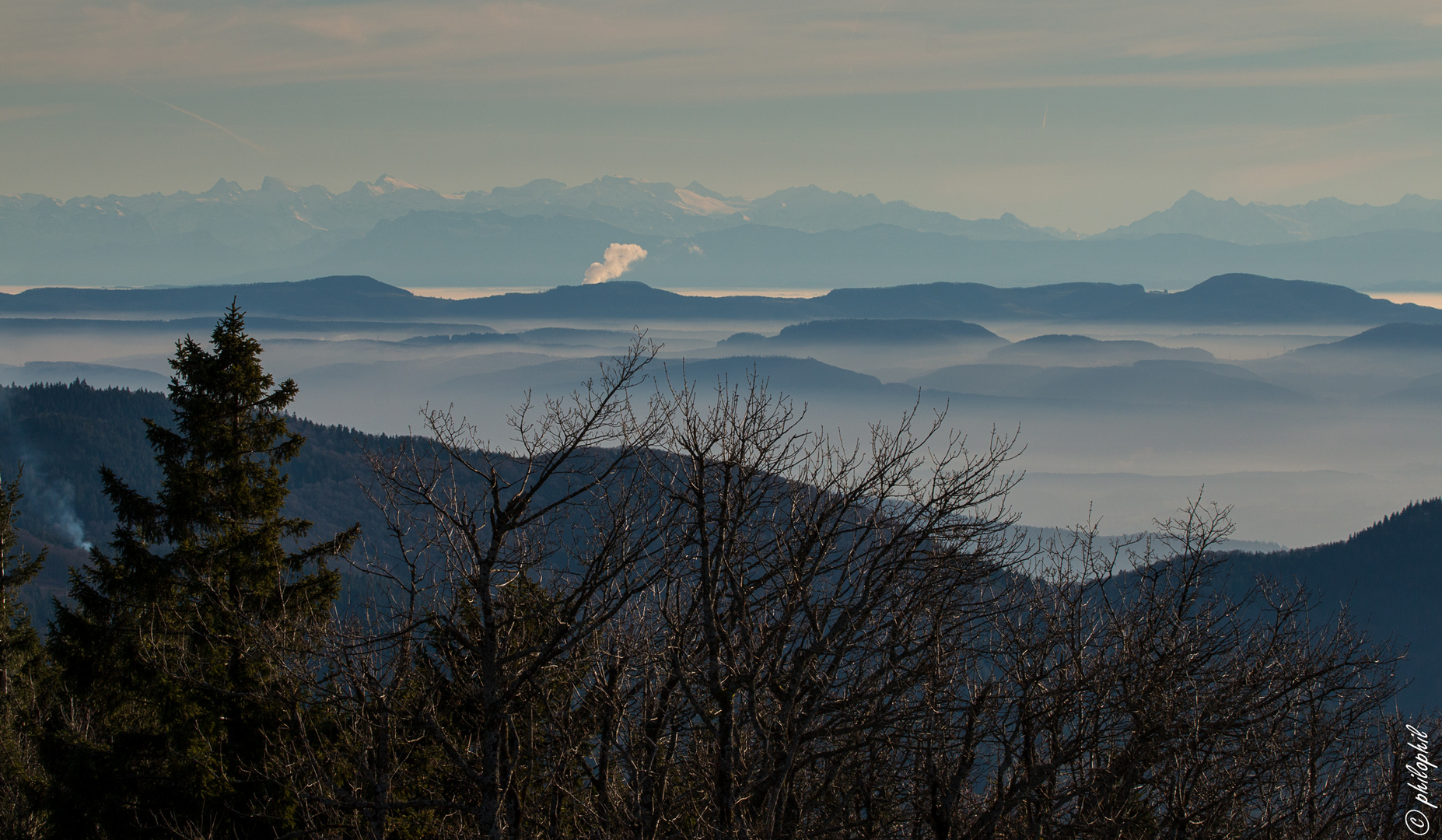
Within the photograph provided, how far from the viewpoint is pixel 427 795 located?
17625 mm

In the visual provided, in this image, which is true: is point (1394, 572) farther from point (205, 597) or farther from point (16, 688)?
point (205, 597)

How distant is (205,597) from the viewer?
1881cm

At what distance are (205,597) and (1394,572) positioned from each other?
638 feet

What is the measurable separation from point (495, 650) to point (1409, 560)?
199754 millimetres

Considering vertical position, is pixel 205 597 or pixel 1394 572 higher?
pixel 205 597

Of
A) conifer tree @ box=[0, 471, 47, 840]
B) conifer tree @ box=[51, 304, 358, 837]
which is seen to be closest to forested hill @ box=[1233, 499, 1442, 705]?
conifer tree @ box=[0, 471, 47, 840]

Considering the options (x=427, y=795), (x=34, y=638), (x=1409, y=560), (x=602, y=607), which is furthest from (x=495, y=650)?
(x=1409, y=560)

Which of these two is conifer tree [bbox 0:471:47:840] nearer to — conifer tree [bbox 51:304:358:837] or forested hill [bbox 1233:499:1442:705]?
conifer tree [bbox 51:304:358:837]

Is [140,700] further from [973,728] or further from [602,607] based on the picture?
[973,728]

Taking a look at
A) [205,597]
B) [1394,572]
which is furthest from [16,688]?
[1394,572]

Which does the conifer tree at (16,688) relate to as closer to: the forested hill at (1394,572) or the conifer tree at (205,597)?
the conifer tree at (205,597)

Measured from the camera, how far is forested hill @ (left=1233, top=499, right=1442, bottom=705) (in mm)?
163875

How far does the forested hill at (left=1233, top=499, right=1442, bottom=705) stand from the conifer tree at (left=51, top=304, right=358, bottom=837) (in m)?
161

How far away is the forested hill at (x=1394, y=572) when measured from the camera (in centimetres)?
16388
